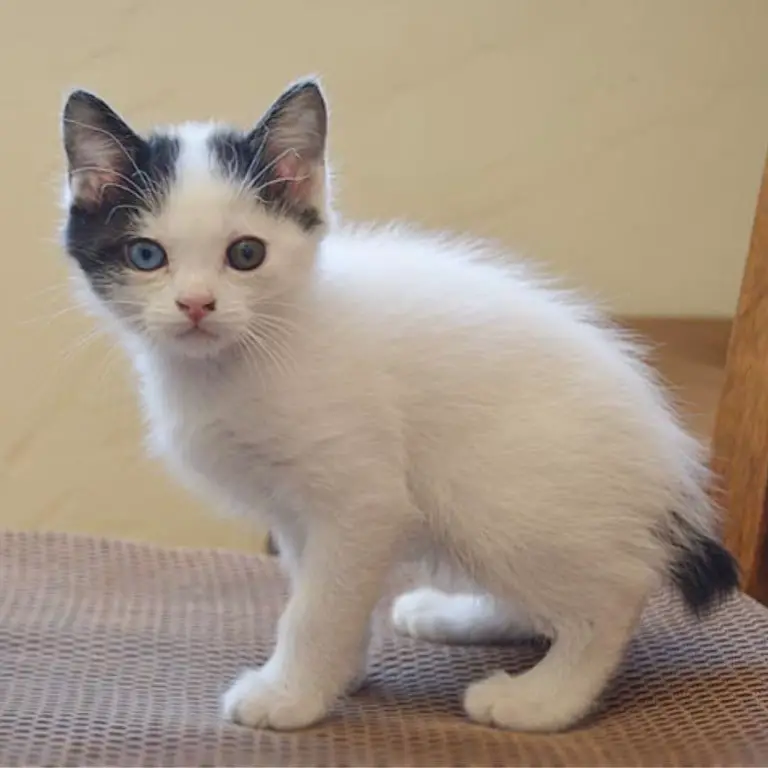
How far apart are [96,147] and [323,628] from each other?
0.42 m

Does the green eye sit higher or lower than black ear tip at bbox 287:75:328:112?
lower

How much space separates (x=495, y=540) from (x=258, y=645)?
0.94ft

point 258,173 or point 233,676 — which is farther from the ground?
point 258,173

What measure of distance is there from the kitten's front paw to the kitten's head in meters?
0.27

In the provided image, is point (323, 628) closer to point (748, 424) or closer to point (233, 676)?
point (233, 676)

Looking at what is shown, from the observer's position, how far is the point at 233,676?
1.11 metres

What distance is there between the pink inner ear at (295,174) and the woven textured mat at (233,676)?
0.42m

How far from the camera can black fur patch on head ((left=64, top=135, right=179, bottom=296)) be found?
3.23ft

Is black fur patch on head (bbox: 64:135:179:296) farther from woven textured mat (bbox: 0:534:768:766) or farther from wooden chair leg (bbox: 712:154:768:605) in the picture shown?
wooden chair leg (bbox: 712:154:768:605)

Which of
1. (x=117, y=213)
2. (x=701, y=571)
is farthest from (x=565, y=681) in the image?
(x=117, y=213)

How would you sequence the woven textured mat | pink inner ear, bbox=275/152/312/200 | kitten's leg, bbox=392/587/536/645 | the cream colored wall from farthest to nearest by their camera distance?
the cream colored wall, kitten's leg, bbox=392/587/536/645, pink inner ear, bbox=275/152/312/200, the woven textured mat

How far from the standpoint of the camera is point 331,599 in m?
1.02

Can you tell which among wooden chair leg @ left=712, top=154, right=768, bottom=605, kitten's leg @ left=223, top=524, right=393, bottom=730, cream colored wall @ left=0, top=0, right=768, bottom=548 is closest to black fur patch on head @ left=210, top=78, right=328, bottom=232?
A: kitten's leg @ left=223, top=524, right=393, bottom=730

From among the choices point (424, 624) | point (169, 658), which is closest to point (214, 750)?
point (169, 658)
